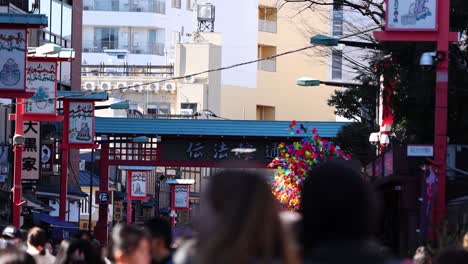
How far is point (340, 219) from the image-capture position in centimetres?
501

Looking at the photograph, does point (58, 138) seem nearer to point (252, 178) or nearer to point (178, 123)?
point (178, 123)

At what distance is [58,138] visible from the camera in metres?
48.6

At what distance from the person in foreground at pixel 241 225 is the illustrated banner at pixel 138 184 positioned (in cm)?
5870

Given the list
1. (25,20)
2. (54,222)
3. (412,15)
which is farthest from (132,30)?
(412,15)

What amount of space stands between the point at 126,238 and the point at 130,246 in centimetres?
7

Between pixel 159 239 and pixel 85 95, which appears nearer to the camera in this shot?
pixel 159 239

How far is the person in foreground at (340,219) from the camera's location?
16.4 ft

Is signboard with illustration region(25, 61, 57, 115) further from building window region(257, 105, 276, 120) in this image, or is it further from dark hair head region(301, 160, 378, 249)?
building window region(257, 105, 276, 120)

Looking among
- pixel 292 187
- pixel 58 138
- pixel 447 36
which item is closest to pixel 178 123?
pixel 58 138

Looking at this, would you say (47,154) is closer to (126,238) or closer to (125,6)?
(125,6)

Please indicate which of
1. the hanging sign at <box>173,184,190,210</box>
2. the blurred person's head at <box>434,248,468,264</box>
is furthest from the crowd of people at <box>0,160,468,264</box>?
the hanging sign at <box>173,184,190,210</box>

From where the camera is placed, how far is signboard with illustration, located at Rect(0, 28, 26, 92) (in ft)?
93.6

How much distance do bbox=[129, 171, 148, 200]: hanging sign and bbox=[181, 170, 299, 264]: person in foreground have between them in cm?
Answer: 5857

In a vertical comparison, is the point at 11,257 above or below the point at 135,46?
below
